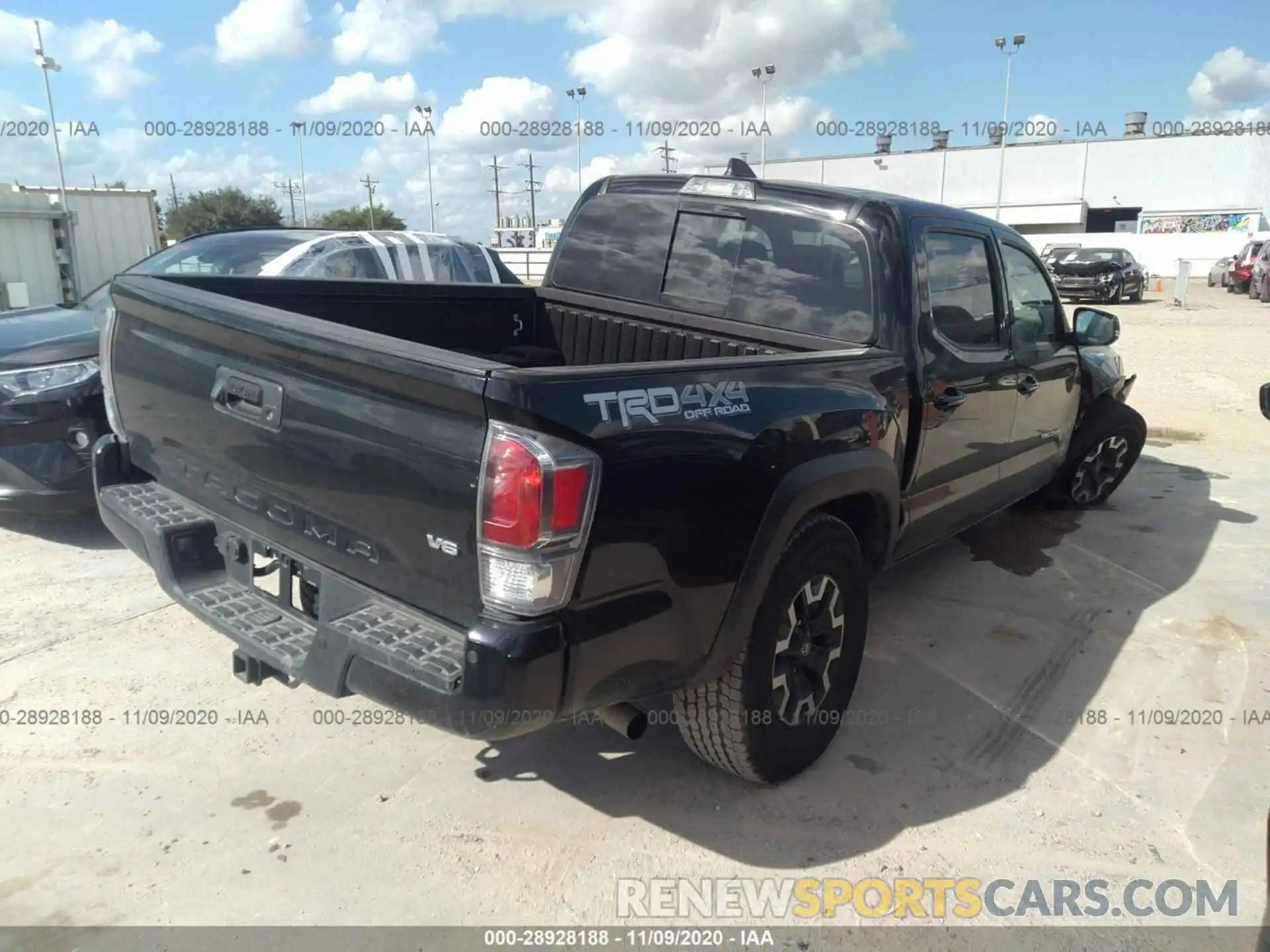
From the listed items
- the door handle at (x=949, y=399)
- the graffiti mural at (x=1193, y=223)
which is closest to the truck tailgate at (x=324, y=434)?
the door handle at (x=949, y=399)

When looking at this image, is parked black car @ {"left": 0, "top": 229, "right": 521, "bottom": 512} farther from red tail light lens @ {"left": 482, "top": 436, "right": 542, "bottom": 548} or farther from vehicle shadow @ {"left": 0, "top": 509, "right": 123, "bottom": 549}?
red tail light lens @ {"left": 482, "top": 436, "right": 542, "bottom": 548}

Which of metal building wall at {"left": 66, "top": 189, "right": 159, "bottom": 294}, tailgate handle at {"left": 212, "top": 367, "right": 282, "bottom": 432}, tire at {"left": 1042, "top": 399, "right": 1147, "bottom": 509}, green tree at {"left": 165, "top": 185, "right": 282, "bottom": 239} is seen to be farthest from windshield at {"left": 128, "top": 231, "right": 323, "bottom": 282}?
green tree at {"left": 165, "top": 185, "right": 282, "bottom": 239}

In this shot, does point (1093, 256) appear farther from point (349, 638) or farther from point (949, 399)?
point (349, 638)

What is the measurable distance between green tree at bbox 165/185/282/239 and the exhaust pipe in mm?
52714

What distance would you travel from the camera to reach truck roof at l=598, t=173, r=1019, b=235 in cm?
354

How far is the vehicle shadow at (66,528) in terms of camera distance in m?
5.09

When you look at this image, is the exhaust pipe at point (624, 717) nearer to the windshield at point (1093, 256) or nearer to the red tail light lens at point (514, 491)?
the red tail light lens at point (514, 491)

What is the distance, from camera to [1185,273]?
25.5m

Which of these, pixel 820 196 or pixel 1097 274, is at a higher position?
pixel 820 196

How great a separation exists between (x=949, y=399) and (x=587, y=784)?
2074 millimetres

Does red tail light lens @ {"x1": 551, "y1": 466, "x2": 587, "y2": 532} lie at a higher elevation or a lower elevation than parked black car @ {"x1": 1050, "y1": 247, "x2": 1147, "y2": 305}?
higher

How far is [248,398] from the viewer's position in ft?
8.48

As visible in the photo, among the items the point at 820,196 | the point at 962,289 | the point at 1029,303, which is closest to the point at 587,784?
the point at 820,196

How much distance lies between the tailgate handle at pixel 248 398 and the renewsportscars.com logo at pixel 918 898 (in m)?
1.68
